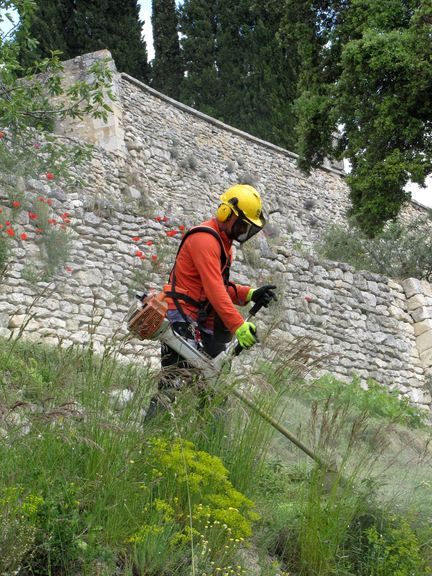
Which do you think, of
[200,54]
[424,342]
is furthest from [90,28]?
[424,342]

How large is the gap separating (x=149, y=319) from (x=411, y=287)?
9.56 m

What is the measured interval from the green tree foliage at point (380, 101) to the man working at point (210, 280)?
6.40 metres

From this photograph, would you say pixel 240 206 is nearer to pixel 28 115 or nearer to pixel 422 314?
pixel 28 115

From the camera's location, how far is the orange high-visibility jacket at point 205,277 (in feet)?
16.1

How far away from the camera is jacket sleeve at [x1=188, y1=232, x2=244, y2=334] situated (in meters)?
4.89

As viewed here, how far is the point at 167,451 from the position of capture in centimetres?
369

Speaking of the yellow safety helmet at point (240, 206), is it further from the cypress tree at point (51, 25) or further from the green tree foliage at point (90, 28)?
the green tree foliage at point (90, 28)

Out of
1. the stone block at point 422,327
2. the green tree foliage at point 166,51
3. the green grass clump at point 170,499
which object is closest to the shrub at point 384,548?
the green grass clump at point 170,499

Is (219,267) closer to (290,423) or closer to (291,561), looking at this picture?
(291,561)

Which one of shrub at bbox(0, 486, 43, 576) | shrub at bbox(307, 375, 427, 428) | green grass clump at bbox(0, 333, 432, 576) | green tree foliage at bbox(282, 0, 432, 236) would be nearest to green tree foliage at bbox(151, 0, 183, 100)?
green tree foliage at bbox(282, 0, 432, 236)

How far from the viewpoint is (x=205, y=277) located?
4953mm

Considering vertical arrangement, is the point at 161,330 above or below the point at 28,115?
below

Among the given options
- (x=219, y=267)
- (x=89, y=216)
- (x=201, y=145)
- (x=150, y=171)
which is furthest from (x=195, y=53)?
(x=219, y=267)

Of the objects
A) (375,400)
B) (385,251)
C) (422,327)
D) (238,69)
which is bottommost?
(375,400)
